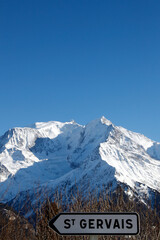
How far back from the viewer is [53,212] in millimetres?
7188

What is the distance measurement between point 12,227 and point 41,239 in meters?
1.50

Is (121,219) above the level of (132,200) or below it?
below

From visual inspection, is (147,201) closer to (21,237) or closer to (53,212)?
(53,212)

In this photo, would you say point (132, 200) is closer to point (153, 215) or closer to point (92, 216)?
point (153, 215)

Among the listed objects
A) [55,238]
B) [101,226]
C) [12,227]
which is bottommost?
[101,226]

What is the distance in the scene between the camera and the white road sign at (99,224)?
4891 mm

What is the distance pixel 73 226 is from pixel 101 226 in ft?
1.41

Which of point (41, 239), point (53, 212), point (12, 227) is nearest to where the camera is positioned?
point (53, 212)

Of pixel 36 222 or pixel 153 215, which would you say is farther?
pixel 153 215

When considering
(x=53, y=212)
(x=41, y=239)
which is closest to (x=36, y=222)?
(x=41, y=239)

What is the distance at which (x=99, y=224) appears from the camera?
4922 mm

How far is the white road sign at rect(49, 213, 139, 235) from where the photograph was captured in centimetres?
489

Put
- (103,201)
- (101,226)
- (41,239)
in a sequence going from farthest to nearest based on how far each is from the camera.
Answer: (103,201) → (41,239) → (101,226)

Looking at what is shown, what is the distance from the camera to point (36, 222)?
25.6 ft
